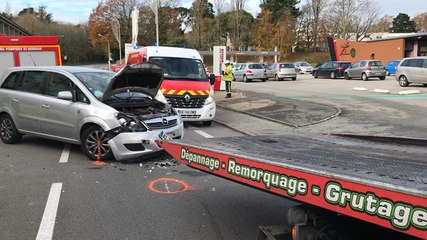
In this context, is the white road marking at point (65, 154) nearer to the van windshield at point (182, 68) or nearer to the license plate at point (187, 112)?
the license plate at point (187, 112)

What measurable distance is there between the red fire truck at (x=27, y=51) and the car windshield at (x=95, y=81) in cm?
1073

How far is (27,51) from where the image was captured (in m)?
18.2

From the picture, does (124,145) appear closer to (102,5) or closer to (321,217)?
(321,217)

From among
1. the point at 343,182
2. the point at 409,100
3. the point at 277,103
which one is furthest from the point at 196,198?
the point at 409,100

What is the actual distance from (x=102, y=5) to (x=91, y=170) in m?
88.2

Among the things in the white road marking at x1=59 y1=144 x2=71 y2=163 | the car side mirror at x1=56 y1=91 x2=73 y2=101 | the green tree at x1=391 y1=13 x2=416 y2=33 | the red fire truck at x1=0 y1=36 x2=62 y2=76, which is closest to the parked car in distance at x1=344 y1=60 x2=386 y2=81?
the red fire truck at x1=0 y1=36 x2=62 y2=76

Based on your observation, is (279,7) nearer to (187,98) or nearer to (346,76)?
(346,76)

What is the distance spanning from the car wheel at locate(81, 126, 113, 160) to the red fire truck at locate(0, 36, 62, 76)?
470 inches

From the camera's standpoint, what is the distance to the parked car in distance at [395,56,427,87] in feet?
73.6

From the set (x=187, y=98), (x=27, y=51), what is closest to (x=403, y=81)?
(x=187, y=98)

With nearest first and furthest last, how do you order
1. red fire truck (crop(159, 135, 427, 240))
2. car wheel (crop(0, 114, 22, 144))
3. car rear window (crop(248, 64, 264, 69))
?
red fire truck (crop(159, 135, 427, 240)) → car wheel (crop(0, 114, 22, 144)) → car rear window (crop(248, 64, 264, 69))

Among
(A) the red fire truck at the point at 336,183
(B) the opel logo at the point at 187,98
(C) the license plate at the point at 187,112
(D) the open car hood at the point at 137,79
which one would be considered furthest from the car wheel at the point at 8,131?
(A) the red fire truck at the point at 336,183

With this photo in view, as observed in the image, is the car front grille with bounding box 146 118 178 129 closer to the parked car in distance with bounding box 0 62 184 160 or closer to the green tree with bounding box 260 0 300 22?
the parked car in distance with bounding box 0 62 184 160

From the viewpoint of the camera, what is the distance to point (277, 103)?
17.0 meters
